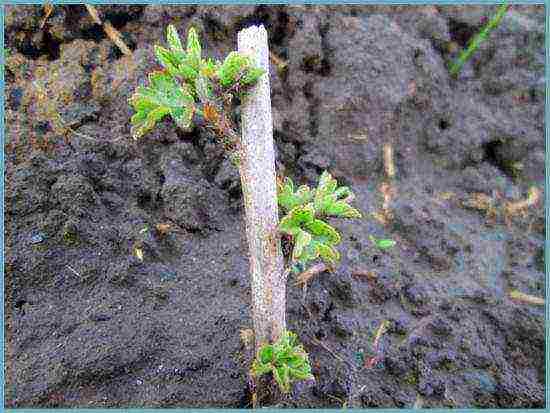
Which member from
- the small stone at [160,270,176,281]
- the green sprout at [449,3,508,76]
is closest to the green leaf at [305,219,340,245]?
the small stone at [160,270,176,281]

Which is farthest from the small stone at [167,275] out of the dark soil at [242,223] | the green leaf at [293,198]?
the green leaf at [293,198]

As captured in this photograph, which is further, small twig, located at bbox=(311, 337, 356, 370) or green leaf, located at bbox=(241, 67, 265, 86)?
small twig, located at bbox=(311, 337, 356, 370)

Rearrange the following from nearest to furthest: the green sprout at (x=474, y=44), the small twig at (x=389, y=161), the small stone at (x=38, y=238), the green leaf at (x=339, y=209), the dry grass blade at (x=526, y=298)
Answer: the green leaf at (x=339, y=209) < the small stone at (x=38, y=238) < the dry grass blade at (x=526, y=298) < the small twig at (x=389, y=161) < the green sprout at (x=474, y=44)

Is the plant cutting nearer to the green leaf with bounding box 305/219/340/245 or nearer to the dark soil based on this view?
the green leaf with bounding box 305/219/340/245

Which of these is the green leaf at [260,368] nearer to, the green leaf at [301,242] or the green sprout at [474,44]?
the green leaf at [301,242]

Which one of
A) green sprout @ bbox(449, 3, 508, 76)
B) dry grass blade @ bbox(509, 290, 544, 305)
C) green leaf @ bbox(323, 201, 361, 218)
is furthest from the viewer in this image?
green sprout @ bbox(449, 3, 508, 76)

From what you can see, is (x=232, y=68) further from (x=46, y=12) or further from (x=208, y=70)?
(x=46, y=12)

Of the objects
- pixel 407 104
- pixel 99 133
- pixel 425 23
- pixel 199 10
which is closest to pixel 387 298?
pixel 407 104

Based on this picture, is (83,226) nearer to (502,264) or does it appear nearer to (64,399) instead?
A: (64,399)
